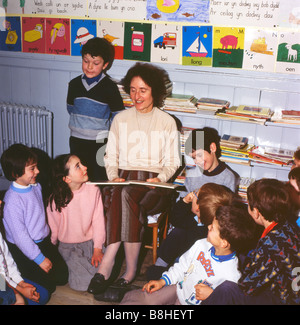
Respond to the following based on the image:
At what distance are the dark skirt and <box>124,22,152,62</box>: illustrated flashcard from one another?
4.06ft

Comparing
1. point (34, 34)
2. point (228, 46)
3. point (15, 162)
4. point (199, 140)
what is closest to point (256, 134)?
point (199, 140)

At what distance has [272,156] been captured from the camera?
9.77 ft

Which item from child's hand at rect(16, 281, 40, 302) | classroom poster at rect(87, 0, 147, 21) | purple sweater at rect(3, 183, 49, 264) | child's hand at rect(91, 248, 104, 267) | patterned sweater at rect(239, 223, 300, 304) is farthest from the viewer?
classroom poster at rect(87, 0, 147, 21)

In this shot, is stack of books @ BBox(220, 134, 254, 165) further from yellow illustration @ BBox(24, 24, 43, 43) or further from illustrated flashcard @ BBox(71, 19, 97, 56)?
yellow illustration @ BBox(24, 24, 43, 43)

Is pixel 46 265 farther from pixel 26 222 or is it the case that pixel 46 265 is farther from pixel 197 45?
pixel 197 45

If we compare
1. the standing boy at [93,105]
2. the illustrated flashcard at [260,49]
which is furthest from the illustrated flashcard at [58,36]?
the illustrated flashcard at [260,49]

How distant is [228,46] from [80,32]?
127 centimetres

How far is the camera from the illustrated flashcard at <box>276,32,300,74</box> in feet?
9.68

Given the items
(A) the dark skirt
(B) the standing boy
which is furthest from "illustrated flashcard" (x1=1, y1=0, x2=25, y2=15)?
(A) the dark skirt

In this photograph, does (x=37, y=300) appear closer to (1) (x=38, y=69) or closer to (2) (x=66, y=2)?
(1) (x=38, y=69)

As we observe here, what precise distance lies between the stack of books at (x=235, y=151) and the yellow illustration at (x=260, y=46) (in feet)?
2.23

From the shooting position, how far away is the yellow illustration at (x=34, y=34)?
3.59 m

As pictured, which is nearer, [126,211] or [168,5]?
[126,211]
